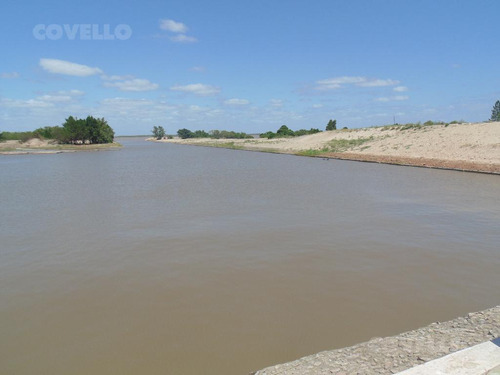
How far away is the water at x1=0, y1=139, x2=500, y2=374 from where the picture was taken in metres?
4.45

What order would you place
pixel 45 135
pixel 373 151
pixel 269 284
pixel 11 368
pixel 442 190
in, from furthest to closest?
pixel 45 135
pixel 373 151
pixel 442 190
pixel 269 284
pixel 11 368

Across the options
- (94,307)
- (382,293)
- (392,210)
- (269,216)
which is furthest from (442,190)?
(94,307)

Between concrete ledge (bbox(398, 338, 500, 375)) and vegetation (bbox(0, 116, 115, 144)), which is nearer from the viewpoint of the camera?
concrete ledge (bbox(398, 338, 500, 375))

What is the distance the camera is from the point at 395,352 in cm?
369

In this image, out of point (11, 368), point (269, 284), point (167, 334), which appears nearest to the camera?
point (11, 368)

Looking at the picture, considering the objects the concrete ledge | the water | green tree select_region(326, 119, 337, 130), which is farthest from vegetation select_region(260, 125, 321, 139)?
the concrete ledge

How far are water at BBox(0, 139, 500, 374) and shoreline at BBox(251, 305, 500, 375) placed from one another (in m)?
0.56

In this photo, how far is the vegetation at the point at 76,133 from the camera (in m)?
81.2

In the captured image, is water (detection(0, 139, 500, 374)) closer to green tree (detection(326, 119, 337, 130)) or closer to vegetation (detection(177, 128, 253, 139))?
green tree (detection(326, 119, 337, 130))

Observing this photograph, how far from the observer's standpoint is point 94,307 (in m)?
5.50

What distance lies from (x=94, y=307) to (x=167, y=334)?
Answer: 64.5 inches

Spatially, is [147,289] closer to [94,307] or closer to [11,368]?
[94,307]

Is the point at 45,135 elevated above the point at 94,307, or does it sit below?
above

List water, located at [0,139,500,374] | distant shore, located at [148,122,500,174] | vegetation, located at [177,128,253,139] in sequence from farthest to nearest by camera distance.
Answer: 1. vegetation, located at [177,128,253,139]
2. distant shore, located at [148,122,500,174]
3. water, located at [0,139,500,374]
